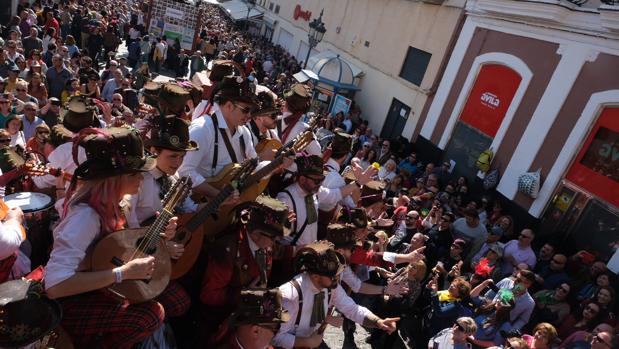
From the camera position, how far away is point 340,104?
16.4 metres

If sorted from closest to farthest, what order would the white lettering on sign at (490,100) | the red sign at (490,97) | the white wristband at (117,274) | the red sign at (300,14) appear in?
the white wristband at (117,274), the red sign at (490,97), the white lettering on sign at (490,100), the red sign at (300,14)

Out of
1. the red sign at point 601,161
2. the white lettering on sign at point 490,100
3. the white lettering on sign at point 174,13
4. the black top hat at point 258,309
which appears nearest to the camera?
the black top hat at point 258,309

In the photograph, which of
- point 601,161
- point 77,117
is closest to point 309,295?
point 77,117

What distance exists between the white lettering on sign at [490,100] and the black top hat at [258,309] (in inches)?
429

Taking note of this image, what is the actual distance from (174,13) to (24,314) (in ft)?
55.2

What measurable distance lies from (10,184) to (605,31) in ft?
34.5

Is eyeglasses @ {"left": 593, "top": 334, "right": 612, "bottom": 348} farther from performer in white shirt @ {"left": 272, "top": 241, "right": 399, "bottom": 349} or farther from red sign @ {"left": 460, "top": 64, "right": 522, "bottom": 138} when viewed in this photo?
red sign @ {"left": 460, "top": 64, "right": 522, "bottom": 138}

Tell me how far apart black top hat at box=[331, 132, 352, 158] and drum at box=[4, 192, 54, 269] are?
2.88 meters

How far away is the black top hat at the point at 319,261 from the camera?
312cm

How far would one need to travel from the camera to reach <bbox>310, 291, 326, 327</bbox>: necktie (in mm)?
3225

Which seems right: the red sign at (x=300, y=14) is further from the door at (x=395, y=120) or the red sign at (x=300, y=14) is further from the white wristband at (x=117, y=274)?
the white wristband at (x=117, y=274)

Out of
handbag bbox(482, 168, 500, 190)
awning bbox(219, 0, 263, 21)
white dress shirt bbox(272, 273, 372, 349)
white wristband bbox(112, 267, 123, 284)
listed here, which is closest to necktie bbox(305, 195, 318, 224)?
white dress shirt bbox(272, 273, 372, 349)

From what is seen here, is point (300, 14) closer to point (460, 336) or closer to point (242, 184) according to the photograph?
point (460, 336)

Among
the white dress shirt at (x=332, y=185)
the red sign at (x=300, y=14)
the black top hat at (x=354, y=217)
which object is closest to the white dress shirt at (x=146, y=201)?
the white dress shirt at (x=332, y=185)
